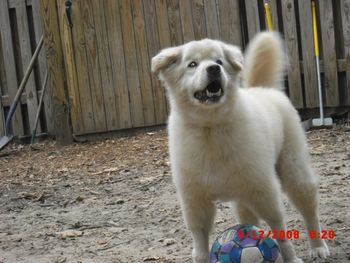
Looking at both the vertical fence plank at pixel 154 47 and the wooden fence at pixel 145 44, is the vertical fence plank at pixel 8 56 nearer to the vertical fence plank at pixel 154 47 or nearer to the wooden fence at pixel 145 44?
the wooden fence at pixel 145 44

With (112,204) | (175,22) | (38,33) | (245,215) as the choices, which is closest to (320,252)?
(245,215)

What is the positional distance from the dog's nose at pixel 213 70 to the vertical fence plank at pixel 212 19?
4.89 metres

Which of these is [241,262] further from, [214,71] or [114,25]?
[114,25]

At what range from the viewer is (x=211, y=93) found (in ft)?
11.6

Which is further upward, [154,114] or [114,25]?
[114,25]

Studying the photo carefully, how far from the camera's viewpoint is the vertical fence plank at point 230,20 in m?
8.20

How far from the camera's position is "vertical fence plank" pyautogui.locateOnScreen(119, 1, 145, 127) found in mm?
8391

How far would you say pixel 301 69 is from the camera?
26.6 feet

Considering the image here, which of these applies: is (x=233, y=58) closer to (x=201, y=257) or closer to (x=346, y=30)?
(x=201, y=257)

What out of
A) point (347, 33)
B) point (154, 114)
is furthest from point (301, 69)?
point (154, 114)

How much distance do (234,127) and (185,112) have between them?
0.30m

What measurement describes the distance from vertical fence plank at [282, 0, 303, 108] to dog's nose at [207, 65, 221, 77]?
4759 millimetres

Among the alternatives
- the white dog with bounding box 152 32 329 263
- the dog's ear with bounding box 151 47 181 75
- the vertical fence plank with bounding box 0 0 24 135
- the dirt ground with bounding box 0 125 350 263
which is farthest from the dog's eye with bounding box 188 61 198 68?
the vertical fence plank with bounding box 0 0 24 135
